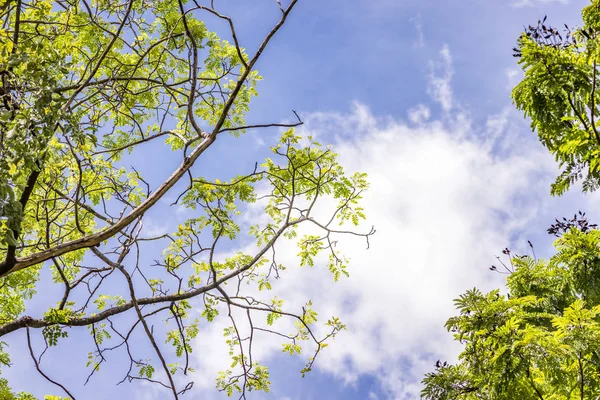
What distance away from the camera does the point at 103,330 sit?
5.71 meters

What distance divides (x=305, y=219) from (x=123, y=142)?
11.8 ft

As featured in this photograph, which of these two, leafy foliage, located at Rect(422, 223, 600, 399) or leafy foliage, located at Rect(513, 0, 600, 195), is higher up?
leafy foliage, located at Rect(513, 0, 600, 195)

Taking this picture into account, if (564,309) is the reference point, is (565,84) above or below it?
above

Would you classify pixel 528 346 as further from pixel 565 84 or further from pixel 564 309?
pixel 565 84

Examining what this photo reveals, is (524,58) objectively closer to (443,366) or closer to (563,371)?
(563,371)

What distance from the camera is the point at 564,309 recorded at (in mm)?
4914

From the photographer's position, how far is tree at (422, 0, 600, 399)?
4348 mm

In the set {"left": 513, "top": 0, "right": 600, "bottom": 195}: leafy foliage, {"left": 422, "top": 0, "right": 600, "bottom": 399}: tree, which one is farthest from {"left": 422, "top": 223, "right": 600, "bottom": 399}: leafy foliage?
{"left": 513, "top": 0, "right": 600, "bottom": 195}: leafy foliage

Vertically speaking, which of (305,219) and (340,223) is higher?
(340,223)

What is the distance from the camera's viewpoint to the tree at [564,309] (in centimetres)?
435

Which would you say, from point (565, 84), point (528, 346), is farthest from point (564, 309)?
point (565, 84)

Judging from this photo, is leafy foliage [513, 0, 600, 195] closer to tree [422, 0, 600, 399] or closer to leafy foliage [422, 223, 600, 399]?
tree [422, 0, 600, 399]

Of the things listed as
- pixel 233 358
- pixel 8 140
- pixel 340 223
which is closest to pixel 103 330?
pixel 233 358

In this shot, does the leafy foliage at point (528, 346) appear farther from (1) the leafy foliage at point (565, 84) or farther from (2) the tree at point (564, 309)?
(1) the leafy foliage at point (565, 84)
